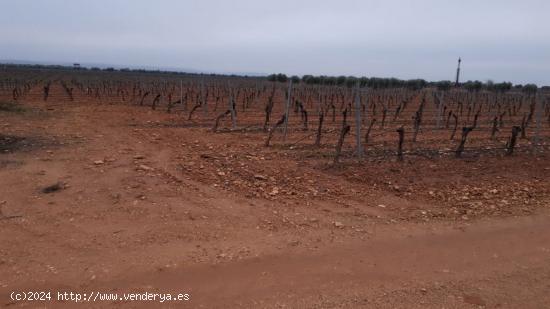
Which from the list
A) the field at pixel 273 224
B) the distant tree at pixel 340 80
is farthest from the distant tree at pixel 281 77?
the field at pixel 273 224

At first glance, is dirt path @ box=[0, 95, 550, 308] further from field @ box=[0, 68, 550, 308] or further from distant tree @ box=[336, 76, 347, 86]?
distant tree @ box=[336, 76, 347, 86]

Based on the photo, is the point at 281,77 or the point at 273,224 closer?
the point at 273,224

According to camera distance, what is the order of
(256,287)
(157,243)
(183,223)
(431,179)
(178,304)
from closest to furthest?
(178,304) → (256,287) → (157,243) → (183,223) → (431,179)

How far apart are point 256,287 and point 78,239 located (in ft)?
6.95

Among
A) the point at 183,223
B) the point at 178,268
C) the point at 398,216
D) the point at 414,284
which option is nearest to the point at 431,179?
the point at 398,216

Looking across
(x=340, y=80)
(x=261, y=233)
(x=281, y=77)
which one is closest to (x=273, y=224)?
(x=261, y=233)

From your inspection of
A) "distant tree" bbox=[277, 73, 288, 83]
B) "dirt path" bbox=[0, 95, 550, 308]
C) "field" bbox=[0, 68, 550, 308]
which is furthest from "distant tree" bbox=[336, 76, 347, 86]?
"dirt path" bbox=[0, 95, 550, 308]

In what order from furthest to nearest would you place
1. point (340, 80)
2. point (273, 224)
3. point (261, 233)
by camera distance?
point (340, 80), point (273, 224), point (261, 233)

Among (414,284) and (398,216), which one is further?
(398,216)

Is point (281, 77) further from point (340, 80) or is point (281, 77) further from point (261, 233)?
point (261, 233)

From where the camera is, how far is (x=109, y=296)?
347cm

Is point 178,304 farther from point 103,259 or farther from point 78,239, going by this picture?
point 78,239

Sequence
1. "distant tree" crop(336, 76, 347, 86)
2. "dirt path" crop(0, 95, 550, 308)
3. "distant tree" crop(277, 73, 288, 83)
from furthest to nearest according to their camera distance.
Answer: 1. "distant tree" crop(277, 73, 288, 83)
2. "distant tree" crop(336, 76, 347, 86)
3. "dirt path" crop(0, 95, 550, 308)

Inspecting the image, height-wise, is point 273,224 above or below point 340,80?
below
